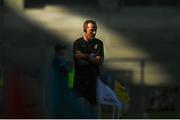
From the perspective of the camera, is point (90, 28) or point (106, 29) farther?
point (106, 29)

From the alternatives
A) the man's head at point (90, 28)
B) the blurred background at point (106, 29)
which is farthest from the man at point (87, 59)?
the blurred background at point (106, 29)

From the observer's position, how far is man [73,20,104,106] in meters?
9.18

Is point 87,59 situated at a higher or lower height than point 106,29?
lower

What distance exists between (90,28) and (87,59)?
403 mm

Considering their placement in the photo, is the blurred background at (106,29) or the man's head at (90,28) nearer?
the man's head at (90,28)

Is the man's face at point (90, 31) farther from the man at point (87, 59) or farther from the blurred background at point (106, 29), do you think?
the blurred background at point (106, 29)

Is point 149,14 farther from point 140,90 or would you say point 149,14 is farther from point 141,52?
point 140,90

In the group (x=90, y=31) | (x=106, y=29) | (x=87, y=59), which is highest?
(x=106, y=29)

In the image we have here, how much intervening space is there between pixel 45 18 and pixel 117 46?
6.76ft

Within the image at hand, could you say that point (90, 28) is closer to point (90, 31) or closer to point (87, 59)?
point (90, 31)

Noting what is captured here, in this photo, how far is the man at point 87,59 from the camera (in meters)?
9.18

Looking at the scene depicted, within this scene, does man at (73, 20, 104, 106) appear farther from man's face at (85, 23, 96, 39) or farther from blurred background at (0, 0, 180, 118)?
blurred background at (0, 0, 180, 118)

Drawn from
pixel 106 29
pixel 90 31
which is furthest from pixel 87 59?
pixel 106 29

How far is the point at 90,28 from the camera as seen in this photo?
9.14m
